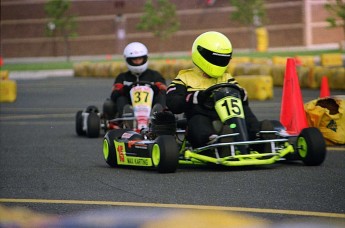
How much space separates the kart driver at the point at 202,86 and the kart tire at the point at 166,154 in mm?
416

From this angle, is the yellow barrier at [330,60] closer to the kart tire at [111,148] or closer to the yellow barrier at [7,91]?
the yellow barrier at [7,91]

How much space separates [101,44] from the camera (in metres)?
71.7

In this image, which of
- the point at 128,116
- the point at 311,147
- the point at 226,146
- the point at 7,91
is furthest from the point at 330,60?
the point at 226,146

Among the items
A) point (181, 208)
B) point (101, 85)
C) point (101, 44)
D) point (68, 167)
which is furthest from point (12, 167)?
point (101, 44)

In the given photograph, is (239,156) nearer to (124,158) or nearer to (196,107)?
(196,107)

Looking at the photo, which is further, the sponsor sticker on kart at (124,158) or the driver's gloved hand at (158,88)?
the driver's gloved hand at (158,88)

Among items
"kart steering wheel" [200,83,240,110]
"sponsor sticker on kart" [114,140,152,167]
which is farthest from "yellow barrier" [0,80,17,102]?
"kart steering wheel" [200,83,240,110]

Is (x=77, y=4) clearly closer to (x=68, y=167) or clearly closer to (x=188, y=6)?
(x=188, y=6)

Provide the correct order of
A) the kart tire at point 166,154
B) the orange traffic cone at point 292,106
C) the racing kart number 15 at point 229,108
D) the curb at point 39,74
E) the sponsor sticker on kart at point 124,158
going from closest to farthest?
the kart tire at point 166,154 < the racing kart number 15 at point 229,108 < the sponsor sticker on kart at point 124,158 < the orange traffic cone at point 292,106 < the curb at point 39,74

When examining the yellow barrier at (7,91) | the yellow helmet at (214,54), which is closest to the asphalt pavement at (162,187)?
the yellow helmet at (214,54)

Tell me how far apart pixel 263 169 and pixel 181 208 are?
2496 millimetres

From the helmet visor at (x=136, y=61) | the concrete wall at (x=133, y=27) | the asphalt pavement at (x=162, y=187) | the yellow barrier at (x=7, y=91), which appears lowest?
the asphalt pavement at (x=162, y=187)

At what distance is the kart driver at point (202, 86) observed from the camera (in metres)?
9.07

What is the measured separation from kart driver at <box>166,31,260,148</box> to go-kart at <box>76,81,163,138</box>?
9.44 feet
